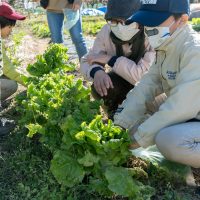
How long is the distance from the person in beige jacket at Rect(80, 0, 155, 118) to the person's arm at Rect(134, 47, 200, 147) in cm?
114

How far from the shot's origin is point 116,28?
403cm

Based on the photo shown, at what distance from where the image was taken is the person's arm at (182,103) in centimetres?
280

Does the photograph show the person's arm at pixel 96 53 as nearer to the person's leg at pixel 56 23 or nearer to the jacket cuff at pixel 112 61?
the jacket cuff at pixel 112 61

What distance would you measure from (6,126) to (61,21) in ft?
8.33

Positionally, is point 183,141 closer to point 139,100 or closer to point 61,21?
point 139,100

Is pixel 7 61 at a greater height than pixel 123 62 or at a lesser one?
lesser

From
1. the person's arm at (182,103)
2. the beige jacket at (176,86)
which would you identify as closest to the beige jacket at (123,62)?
the beige jacket at (176,86)

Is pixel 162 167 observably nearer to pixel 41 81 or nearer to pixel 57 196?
pixel 57 196

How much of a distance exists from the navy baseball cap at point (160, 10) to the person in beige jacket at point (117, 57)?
92 centimetres

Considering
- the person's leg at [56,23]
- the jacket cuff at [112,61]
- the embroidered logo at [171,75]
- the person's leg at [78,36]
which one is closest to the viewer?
the embroidered logo at [171,75]

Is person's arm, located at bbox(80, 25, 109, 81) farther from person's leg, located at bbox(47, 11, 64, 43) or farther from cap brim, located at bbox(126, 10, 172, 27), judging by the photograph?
person's leg, located at bbox(47, 11, 64, 43)

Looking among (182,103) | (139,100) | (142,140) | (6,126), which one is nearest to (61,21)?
(6,126)

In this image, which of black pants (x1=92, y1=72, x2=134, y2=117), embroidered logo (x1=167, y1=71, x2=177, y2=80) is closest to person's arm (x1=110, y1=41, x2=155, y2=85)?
black pants (x1=92, y1=72, x2=134, y2=117)

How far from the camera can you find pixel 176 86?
2.88 m
